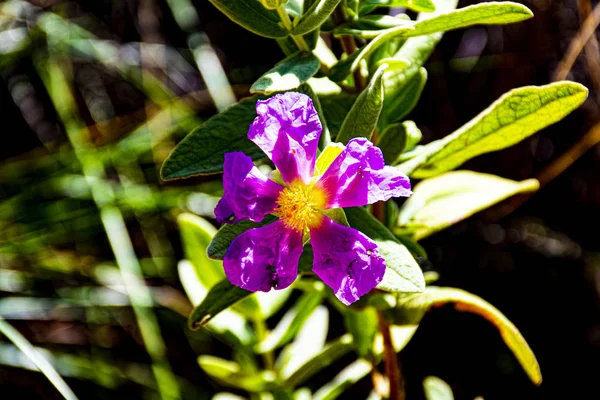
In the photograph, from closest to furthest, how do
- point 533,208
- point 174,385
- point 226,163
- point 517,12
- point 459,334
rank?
1. point 226,163
2. point 517,12
3. point 174,385
4. point 459,334
5. point 533,208

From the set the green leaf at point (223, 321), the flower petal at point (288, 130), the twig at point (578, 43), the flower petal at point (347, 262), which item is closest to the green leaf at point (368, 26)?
the flower petal at point (288, 130)

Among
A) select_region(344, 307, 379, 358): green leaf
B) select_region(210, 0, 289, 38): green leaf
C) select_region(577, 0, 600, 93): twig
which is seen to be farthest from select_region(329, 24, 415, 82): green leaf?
select_region(577, 0, 600, 93): twig

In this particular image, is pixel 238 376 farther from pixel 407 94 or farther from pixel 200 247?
pixel 407 94

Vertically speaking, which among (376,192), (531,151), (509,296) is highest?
(376,192)

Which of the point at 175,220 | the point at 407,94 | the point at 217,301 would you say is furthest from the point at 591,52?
the point at 217,301

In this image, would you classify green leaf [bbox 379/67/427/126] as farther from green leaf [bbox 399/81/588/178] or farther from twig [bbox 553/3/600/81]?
twig [bbox 553/3/600/81]

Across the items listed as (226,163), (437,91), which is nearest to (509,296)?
(437,91)

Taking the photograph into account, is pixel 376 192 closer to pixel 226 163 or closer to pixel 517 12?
pixel 226 163
